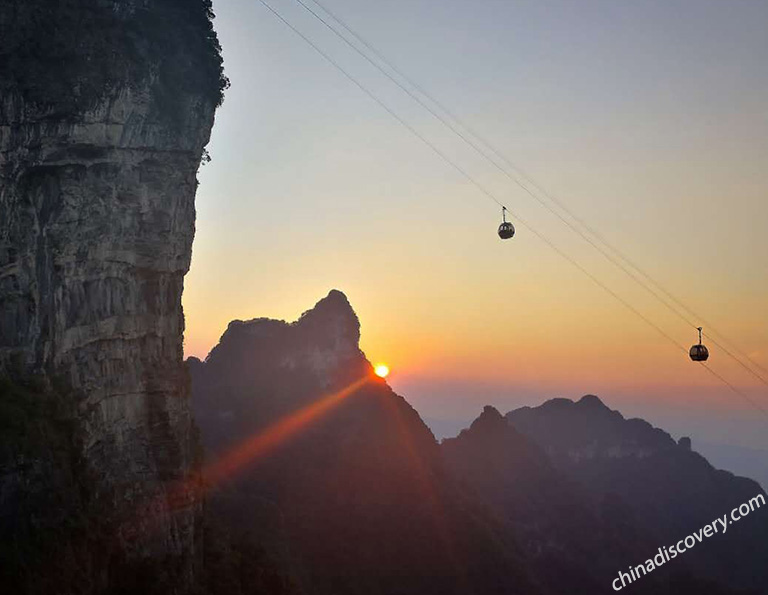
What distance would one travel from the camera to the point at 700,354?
20.8 m

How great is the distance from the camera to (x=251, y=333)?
6219 cm

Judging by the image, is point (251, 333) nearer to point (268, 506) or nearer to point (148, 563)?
point (268, 506)

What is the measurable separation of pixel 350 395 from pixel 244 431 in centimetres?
893

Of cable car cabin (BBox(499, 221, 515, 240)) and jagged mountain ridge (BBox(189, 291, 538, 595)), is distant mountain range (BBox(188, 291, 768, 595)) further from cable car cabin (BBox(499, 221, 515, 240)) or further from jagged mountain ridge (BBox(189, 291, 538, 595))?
cable car cabin (BBox(499, 221, 515, 240))

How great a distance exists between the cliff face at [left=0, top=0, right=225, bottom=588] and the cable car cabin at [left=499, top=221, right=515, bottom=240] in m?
9.56

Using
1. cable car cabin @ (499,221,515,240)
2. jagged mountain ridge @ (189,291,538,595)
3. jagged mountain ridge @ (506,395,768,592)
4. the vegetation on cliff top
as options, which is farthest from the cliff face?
jagged mountain ridge @ (506,395,768,592)

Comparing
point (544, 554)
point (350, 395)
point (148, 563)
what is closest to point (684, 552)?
point (544, 554)

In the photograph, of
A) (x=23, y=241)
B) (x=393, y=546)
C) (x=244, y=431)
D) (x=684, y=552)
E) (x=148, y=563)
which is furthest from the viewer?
(x=684, y=552)

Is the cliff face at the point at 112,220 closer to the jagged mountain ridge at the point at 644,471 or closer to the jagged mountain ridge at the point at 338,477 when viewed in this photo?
the jagged mountain ridge at the point at 338,477

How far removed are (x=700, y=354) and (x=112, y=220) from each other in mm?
16585

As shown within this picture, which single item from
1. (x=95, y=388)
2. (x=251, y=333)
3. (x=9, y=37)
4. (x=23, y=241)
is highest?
(x=251, y=333)

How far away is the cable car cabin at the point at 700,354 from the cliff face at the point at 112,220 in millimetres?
15297

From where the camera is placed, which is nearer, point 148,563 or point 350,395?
point 148,563

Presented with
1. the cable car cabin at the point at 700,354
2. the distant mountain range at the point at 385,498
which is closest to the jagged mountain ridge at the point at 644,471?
the distant mountain range at the point at 385,498
